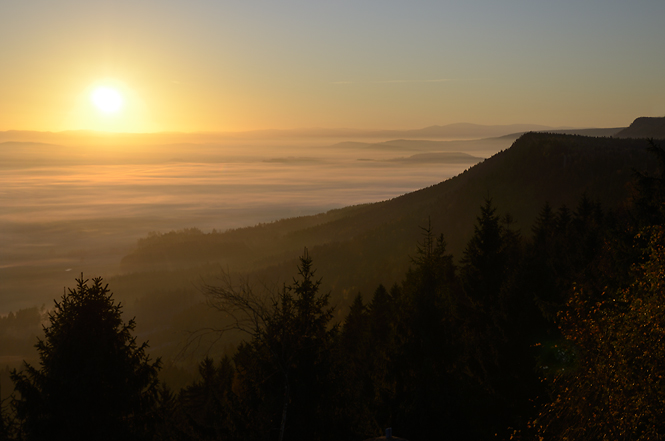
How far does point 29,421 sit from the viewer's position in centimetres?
1388

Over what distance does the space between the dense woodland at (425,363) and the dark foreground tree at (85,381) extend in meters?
0.04

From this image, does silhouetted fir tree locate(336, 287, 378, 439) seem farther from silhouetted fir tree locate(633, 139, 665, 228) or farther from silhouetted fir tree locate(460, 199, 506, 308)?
silhouetted fir tree locate(633, 139, 665, 228)

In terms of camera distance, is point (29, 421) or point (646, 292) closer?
point (646, 292)

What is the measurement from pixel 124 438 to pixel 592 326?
13.4 metres

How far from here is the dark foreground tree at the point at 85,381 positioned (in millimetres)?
14016

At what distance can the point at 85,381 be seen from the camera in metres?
14.0

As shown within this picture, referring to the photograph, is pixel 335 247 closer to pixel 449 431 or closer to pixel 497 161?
pixel 497 161

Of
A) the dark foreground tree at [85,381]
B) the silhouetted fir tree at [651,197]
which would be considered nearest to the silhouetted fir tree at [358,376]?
the dark foreground tree at [85,381]

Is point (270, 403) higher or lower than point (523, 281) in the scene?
lower

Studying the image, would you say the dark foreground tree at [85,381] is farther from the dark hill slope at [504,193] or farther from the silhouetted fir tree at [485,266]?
the dark hill slope at [504,193]

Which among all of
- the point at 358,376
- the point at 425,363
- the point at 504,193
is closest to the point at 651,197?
the point at 425,363

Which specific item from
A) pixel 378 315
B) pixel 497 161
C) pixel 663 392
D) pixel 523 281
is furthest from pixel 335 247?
pixel 663 392

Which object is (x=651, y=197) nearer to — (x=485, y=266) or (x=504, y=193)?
(x=485, y=266)

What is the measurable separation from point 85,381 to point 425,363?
1181 centimetres
